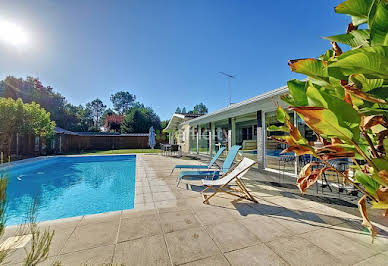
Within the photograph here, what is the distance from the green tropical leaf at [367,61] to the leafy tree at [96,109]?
5513 cm

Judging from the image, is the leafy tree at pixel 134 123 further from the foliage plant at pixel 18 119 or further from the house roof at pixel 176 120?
the foliage plant at pixel 18 119

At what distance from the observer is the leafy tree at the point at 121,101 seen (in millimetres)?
51469

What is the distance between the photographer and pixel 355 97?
63 cm

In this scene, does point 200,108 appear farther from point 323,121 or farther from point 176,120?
point 323,121

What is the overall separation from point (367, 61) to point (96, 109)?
56882mm

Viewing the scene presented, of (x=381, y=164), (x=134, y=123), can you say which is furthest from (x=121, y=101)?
(x=381, y=164)

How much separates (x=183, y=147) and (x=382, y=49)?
678 inches

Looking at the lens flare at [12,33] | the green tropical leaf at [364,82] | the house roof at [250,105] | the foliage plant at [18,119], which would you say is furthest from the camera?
the foliage plant at [18,119]

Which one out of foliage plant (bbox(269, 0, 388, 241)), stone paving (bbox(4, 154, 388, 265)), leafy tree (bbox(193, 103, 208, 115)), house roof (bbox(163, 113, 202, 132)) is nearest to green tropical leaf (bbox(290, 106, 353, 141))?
foliage plant (bbox(269, 0, 388, 241))

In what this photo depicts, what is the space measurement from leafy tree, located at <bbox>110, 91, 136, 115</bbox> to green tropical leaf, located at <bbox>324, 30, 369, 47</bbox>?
5488 centimetres

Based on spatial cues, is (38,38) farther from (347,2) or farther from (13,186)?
(347,2)

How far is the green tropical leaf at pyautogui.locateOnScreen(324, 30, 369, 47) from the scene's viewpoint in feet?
2.18

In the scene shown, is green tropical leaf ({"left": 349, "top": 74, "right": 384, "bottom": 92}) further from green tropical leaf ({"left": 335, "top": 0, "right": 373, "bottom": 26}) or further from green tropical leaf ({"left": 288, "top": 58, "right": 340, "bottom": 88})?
green tropical leaf ({"left": 335, "top": 0, "right": 373, "bottom": 26})

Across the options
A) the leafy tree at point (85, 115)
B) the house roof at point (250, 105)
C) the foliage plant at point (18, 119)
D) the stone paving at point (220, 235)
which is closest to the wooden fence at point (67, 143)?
the foliage plant at point (18, 119)
